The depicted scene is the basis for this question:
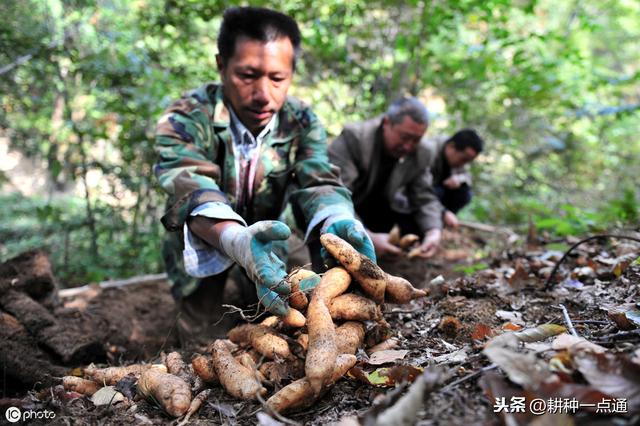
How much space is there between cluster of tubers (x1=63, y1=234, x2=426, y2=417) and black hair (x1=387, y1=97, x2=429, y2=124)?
2.50 metres

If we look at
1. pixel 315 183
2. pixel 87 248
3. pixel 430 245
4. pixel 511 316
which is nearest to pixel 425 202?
pixel 430 245

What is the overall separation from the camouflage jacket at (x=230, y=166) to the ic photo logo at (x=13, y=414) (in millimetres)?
1000

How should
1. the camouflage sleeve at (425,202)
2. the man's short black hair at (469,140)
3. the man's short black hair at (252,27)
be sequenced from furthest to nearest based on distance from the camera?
the man's short black hair at (469,140), the camouflage sleeve at (425,202), the man's short black hair at (252,27)

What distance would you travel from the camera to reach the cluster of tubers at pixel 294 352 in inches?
58.5

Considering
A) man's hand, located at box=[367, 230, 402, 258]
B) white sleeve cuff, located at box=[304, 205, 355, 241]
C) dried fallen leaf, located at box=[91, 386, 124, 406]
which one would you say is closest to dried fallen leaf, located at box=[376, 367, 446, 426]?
dried fallen leaf, located at box=[91, 386, 124, 406]

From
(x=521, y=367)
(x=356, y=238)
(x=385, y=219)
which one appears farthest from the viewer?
(x=385, y=219)

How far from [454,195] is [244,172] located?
351 cm

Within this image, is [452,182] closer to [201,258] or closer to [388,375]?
[201,258]

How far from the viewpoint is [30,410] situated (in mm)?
1609

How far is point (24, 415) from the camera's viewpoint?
1568 mm

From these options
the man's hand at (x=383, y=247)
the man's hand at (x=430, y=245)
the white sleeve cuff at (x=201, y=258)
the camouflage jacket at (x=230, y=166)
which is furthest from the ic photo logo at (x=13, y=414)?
the man's hand at (x=430, y=245)

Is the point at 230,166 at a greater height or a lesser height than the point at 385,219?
greater

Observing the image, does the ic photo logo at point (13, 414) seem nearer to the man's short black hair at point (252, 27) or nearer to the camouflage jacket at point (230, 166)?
the camouflage jacket at point (230, 166)

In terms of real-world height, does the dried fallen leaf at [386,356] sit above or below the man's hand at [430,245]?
above
